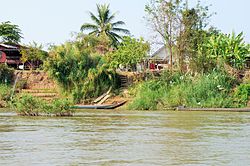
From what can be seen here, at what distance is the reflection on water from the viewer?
973cm

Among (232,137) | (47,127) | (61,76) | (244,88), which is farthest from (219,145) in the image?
(61,76)

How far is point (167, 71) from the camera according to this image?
34.0 meters

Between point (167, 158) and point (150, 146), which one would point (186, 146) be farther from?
point (167, 158)

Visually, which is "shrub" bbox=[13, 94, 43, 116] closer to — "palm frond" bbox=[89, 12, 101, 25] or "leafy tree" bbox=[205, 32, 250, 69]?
"leafy tree" bbox=[205, 32, 250, 69]

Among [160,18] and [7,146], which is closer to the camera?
[7,146]

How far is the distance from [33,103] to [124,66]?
17429 mm

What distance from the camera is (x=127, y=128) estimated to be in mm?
16594

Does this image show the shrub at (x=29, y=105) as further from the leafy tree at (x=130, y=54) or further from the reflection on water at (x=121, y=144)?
the leafy tree at (x=130, y=54)

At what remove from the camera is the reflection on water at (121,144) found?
31.9 feet

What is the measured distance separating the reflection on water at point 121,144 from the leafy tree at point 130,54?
1805 centimetres

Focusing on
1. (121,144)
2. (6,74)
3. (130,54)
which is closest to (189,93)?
(130,54)

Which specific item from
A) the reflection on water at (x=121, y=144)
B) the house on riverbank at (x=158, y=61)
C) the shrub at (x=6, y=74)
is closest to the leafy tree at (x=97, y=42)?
the house on riverbank at (x=158, y=61)

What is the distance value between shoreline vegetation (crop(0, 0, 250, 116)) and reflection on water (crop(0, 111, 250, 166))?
495 inches

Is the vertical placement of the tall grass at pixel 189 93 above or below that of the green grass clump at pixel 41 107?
above
